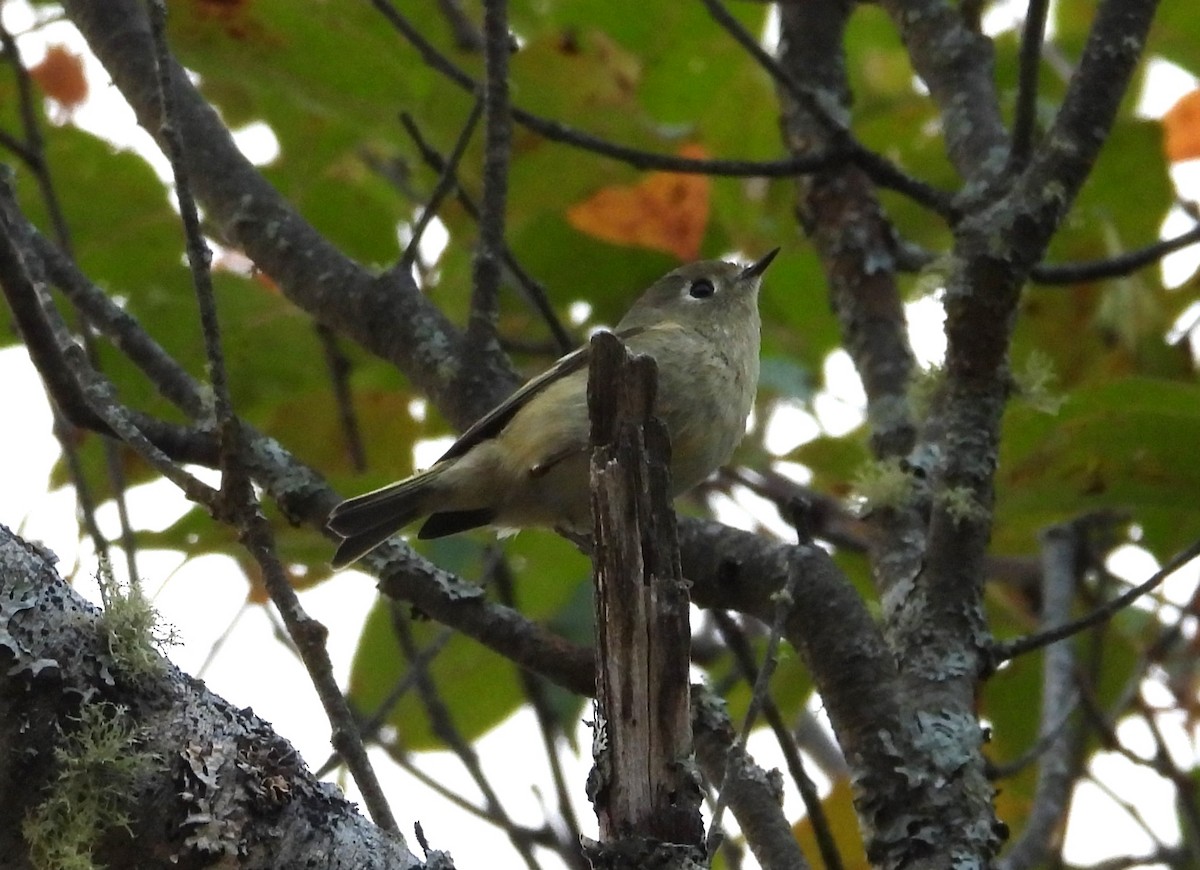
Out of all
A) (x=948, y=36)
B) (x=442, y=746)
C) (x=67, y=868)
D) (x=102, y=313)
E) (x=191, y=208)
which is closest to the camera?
(x=67, y=868)

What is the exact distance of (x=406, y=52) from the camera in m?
3.71

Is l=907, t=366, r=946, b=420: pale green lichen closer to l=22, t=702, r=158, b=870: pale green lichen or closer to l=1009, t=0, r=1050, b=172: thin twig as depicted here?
l=1009, t=0, r=1050, b=172: thin twig

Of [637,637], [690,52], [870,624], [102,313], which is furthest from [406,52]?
[637,637]

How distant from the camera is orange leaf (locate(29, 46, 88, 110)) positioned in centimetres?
437

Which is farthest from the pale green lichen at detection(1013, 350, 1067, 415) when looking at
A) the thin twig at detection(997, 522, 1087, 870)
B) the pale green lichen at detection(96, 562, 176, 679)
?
the pale green lichen at detection(96, 562, 176, 679)

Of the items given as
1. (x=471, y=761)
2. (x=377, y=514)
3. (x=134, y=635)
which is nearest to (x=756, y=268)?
(x=377, y=514)

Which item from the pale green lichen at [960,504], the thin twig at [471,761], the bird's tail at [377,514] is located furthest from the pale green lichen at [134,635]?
the thin twig at [471,761]

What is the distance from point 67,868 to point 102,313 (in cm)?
156

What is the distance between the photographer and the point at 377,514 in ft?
11.0

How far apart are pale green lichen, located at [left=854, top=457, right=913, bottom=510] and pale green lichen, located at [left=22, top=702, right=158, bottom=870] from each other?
1839 mm

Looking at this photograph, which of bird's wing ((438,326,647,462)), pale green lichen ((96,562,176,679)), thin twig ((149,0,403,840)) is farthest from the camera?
bird's wing ((438,326,647,462))

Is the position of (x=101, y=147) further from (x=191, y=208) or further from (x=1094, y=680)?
(x=1094, y=680)

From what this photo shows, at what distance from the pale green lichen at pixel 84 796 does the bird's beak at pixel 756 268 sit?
271cm

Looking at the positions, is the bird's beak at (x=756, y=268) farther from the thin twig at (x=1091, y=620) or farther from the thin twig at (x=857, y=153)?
the thin twig at (x=1091, y=620)
